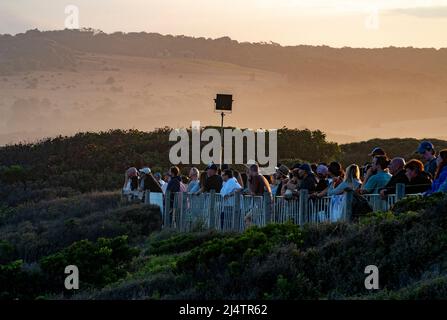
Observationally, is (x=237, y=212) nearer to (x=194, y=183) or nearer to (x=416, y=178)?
(x=194, y=183)

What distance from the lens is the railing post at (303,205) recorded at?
78.0 ft

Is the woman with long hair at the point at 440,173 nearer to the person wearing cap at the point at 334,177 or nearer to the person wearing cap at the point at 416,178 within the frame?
the person wearing cap at the point at 416,178

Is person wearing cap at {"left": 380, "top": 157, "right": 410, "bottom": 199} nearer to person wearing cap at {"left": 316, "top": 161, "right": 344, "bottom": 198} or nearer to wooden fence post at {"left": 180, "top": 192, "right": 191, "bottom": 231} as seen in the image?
person wearing cap at {"left": 316, "top": 161, "right": 344, "bottom": 198}

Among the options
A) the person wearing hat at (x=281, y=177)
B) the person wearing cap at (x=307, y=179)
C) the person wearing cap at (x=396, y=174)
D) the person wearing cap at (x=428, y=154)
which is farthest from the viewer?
the person wearing hat at (x=281, y=177)

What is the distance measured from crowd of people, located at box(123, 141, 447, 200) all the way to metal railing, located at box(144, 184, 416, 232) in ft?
0.48

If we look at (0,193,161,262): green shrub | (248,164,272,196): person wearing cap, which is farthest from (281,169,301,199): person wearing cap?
(0,193,161,262): green shrub

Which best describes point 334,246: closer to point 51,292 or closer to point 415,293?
point 415,293

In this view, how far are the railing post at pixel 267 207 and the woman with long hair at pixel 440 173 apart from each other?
470cm

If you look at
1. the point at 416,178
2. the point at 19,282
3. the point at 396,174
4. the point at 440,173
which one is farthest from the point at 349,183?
the point at 19,282

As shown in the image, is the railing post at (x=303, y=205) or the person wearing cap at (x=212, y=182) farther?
the person wearing cap at (x=212, y=182)

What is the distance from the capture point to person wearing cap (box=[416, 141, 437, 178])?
21938 mm

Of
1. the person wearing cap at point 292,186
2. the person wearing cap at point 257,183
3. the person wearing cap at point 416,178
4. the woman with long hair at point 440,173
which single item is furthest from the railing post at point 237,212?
the woman with long hair at point 440,173

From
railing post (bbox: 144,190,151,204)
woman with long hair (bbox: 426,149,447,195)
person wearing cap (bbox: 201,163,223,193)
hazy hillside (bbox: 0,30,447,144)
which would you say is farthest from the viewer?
hazy hillside (bbox: 0,30,447,144)

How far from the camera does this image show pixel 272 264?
68.4 ft
